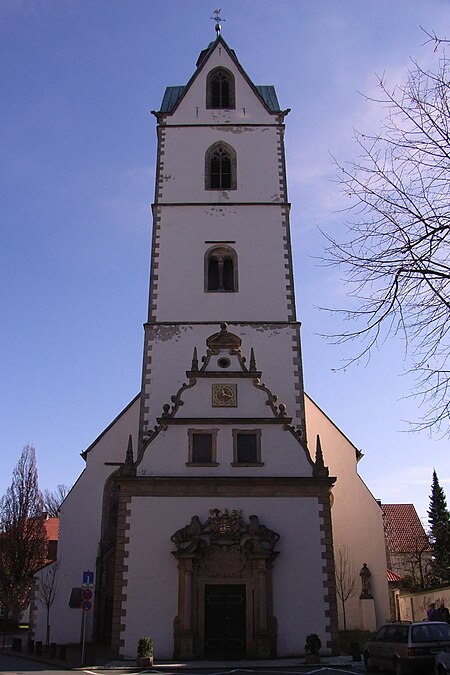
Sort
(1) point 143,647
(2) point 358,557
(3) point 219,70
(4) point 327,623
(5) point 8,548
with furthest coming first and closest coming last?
(5) point 8,548, (3) point 219,70, (2) point 358,557, (4) point 327,623, (1) point 143,647

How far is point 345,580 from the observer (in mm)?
22734

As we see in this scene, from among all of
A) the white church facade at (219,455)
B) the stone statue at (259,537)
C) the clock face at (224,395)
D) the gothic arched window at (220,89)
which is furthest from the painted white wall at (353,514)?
the gothic arched window at (220,89)

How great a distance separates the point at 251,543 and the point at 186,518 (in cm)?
188

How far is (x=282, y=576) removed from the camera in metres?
18.5

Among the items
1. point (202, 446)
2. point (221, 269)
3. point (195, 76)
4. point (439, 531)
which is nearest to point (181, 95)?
point (195, 76)

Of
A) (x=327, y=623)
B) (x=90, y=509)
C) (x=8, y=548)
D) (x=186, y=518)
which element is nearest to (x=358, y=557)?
(x=327, y=623)

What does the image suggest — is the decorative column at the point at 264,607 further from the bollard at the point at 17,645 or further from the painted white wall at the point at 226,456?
the bollard at the point at 17,645

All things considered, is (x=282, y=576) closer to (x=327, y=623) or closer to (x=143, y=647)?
(x=327, y=623)

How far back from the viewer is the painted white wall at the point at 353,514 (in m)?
22.6

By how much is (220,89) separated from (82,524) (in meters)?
18.7

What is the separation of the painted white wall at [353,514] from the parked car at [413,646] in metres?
8.00

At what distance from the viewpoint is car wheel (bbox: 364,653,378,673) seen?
1530 cm

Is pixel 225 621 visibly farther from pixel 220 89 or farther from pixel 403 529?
pixel 403 529

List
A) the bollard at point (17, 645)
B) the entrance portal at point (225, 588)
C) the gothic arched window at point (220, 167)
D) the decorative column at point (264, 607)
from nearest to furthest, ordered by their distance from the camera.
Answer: the decorative column at point (264, 607)
the entrance portal at point (225, 588)
the bollard at point (17, 645)
the gothic arched window at point (220, 167)
